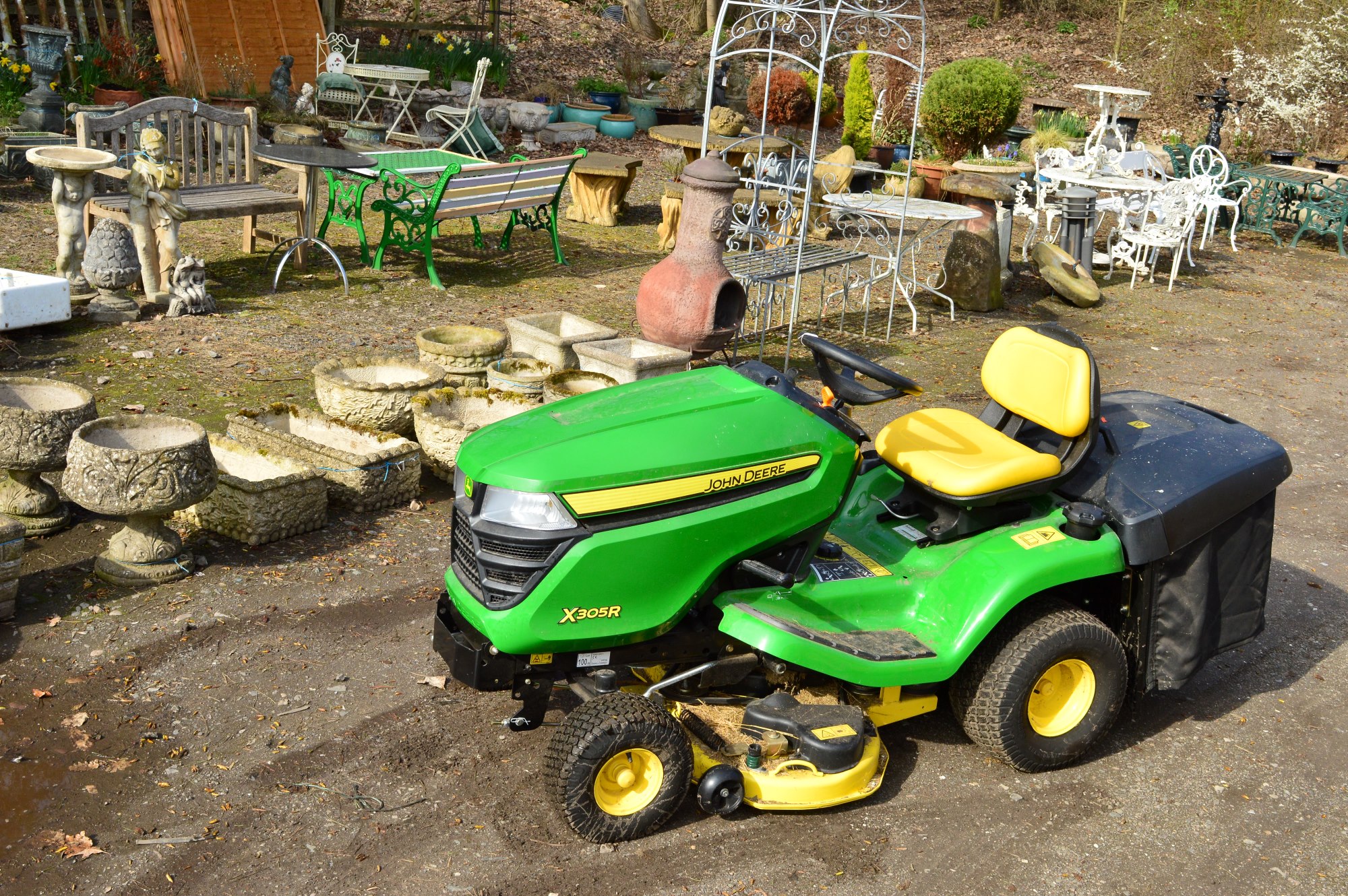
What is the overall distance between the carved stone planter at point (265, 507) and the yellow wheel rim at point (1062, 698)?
3.05m

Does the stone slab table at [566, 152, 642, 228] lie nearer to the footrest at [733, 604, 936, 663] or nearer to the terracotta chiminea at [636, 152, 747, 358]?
the terracotta chiminea at [636, 152, 747, 358]

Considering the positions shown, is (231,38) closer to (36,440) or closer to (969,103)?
(969,103)

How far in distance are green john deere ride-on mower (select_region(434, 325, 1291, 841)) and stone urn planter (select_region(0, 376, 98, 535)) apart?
207 centimetres

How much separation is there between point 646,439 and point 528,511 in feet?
1.34

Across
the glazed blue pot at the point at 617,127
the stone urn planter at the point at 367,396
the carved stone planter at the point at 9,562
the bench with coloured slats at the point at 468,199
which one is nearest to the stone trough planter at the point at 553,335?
the stone urn planter at the point at 367,396

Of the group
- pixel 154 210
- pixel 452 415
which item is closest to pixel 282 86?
pixel 154 210

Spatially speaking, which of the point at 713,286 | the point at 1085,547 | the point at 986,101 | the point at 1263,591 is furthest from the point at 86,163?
the point at 986,101

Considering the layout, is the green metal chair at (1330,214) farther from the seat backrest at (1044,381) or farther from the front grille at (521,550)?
the front grille at (521,550)

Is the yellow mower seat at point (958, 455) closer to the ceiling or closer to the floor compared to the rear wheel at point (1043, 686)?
closer to the ceiling

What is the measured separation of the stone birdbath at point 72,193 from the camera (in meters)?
7.54

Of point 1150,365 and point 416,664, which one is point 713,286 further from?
point 1150,365

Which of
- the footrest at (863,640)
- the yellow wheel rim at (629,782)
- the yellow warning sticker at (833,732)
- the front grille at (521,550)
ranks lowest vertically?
the yellow wheel rim at (629,782)

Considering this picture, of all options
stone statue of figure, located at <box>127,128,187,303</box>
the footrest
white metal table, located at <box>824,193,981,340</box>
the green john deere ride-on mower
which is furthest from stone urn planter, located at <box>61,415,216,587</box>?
white metal table, located at <box>824,193,981,340</box>

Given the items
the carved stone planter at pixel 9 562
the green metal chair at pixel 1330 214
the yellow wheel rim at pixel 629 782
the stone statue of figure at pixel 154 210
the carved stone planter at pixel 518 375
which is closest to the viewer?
the yellow wheel rim at pixel 629 782
